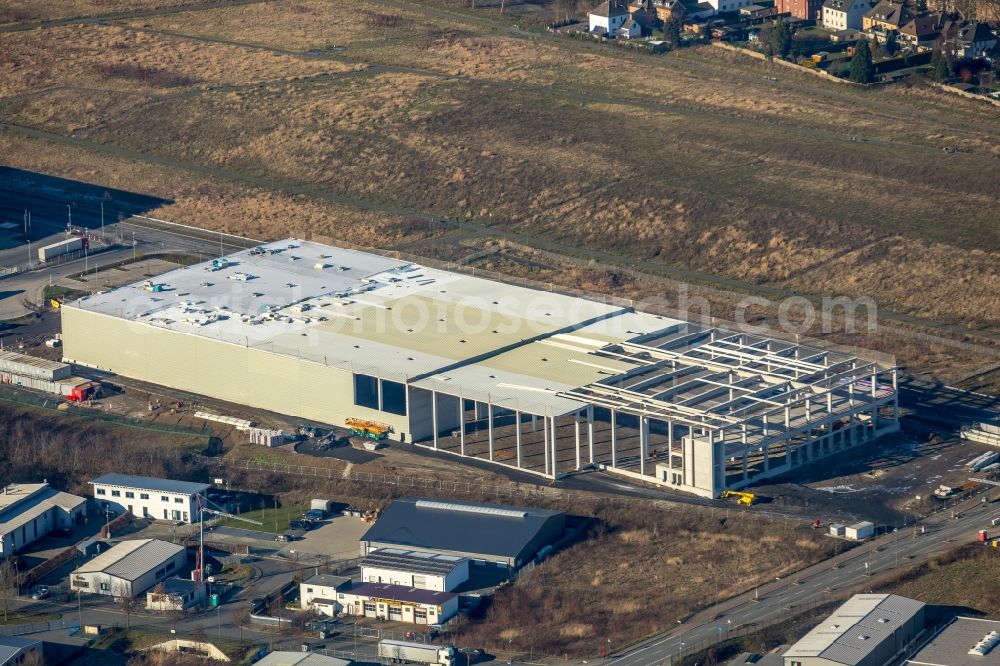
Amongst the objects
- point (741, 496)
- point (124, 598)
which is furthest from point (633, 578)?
point (124, 598)


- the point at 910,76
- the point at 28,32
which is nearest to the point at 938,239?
the point at 910,76

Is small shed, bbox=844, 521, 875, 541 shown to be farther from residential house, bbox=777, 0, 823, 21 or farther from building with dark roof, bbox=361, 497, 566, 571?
residential house, bbox=777, 0, 823, 21

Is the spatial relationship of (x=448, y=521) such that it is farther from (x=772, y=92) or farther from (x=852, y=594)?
(x=772, y=92)

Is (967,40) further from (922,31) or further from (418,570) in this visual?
(418,570)

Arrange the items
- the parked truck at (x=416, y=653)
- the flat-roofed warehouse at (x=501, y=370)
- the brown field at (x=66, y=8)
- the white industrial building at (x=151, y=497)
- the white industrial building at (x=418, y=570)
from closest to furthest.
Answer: the parked truck at (x=416, y=653) → the white industrial building at (x=418, y=570) → the white industrial building at (x=151, y=497) → the flat-roofed warehouse at (x=501, y=370) → the brown field at (x=66, y=8)

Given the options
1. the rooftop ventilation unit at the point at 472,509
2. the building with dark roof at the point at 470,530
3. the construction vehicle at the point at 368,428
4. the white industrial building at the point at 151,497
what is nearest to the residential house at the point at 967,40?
the construction vehicle at the point at 368,428

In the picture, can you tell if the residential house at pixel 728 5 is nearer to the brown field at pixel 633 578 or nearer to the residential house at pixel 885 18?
the residential house at pixel 885 18
